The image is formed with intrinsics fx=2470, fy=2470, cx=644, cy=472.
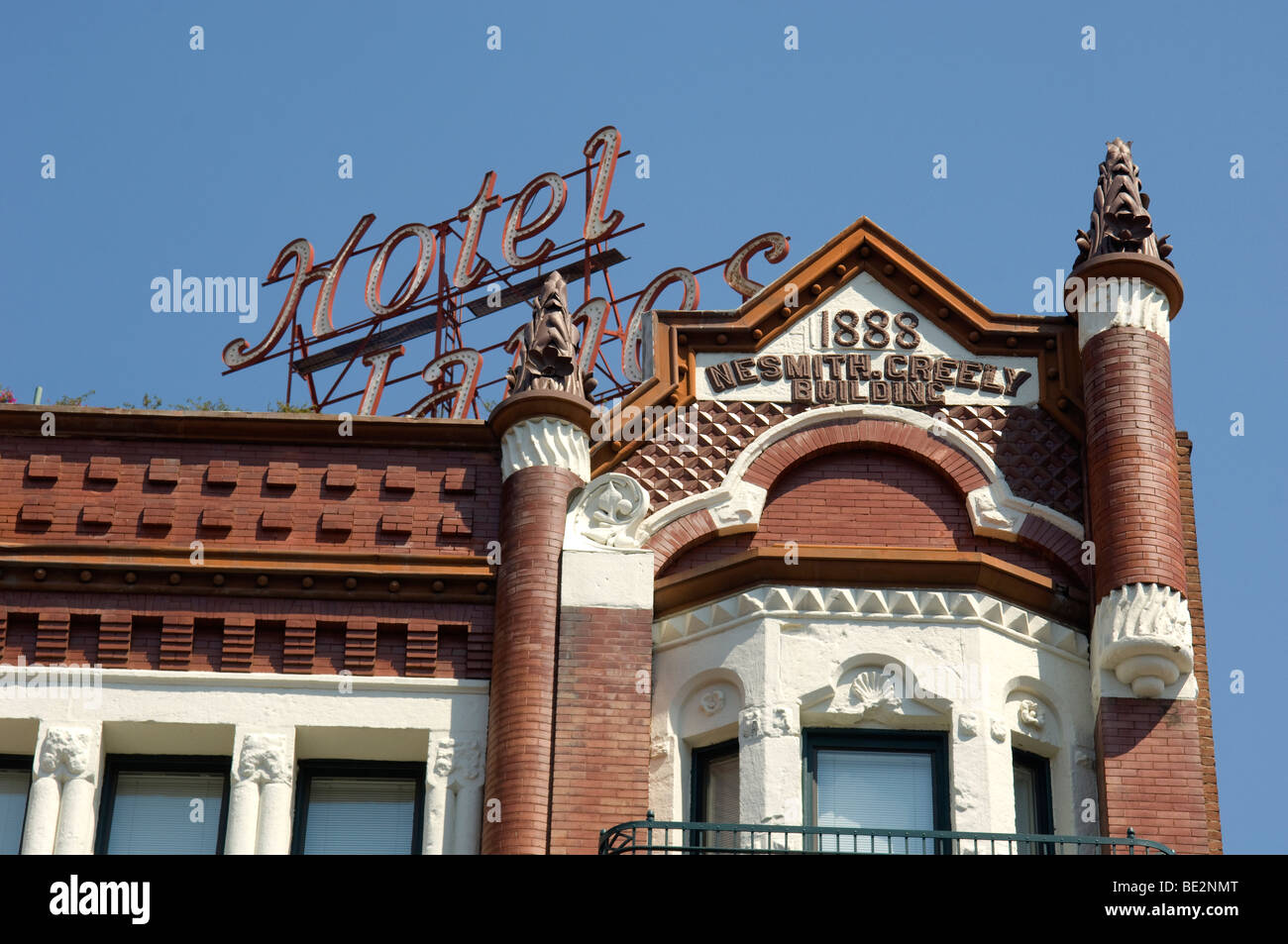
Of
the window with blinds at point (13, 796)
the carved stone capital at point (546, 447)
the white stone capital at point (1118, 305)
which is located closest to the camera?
the window with blinds at point (13, 796)

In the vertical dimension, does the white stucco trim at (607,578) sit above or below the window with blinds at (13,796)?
above

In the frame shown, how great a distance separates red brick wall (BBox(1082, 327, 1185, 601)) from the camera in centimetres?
2191

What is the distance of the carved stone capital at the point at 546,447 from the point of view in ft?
75.1

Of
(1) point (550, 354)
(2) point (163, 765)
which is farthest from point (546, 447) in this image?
(2) point (163, 765)

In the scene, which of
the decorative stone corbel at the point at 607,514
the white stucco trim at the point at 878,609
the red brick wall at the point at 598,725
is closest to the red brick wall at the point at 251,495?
the decorative stone corbel at the point at 607,514

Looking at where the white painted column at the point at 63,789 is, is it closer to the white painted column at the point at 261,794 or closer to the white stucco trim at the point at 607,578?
the white painted column at the point at 261,794

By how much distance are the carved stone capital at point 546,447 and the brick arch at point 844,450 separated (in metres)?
0.97

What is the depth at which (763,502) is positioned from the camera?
75.3 feet

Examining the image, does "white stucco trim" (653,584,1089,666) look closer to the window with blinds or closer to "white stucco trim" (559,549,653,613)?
"white stucco trim" (559,549,653,613)

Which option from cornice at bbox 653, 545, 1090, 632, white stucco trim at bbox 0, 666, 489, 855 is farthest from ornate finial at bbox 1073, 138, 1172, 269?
white stucco trim at bbox 0, 666, 489, 855

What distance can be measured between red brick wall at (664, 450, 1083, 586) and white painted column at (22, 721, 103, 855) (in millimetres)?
5444

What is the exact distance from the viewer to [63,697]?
21.9 m
